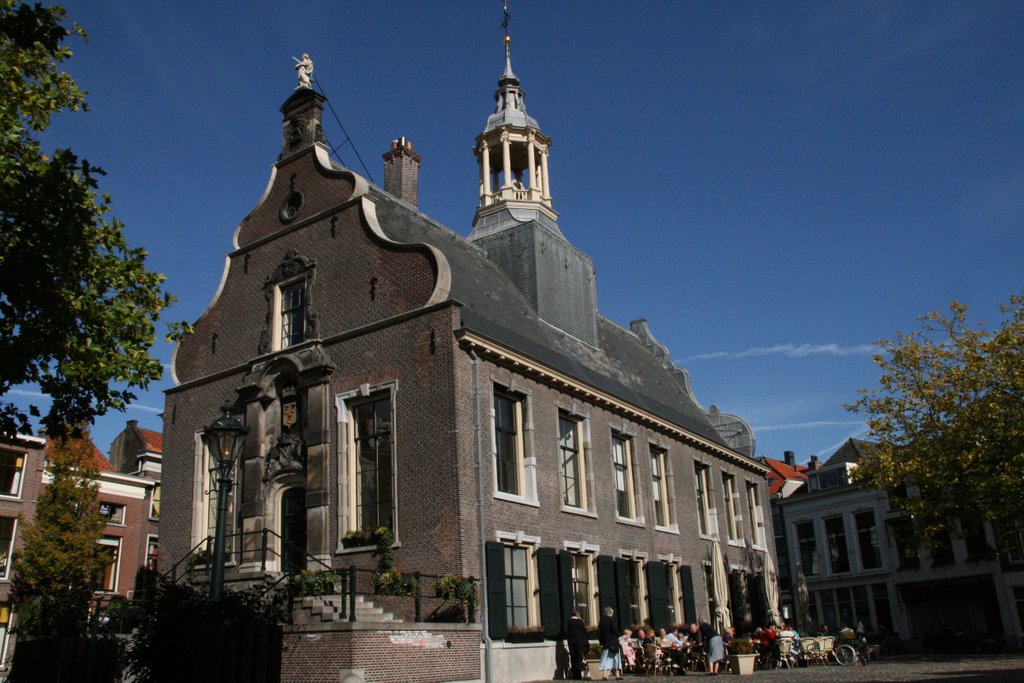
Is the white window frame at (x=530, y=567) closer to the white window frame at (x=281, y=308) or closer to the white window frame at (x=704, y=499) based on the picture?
the white window frame at (x=281, y=308)

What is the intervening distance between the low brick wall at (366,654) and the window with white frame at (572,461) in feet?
22.9

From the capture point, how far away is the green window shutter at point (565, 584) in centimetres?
2128

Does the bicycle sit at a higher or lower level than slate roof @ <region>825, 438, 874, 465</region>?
lower

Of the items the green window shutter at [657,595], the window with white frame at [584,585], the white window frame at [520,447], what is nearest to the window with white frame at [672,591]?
the green window shutter at [657,595]

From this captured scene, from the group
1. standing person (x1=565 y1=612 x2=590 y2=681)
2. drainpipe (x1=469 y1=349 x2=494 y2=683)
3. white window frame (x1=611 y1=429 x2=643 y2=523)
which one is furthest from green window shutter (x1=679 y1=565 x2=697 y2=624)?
drainpipe (x1=469 y1=349 x2=494 y2=683)

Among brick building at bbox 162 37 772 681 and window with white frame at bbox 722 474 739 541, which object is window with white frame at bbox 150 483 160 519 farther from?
window with white frame at bbox 722 474 739 541

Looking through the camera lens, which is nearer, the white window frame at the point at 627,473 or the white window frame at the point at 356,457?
the white window frame at the point at 356,457

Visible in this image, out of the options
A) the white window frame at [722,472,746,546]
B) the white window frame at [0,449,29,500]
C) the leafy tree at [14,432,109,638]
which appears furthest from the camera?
the white window frame at [0,449,29,500]

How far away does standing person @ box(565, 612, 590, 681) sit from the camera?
65.7 feet

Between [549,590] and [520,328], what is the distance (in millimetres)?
7124

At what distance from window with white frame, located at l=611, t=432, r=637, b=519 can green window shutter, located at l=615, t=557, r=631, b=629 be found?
1.70 m

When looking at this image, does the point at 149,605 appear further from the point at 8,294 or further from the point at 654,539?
the point at 654,539

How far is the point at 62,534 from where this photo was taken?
32.2 meters

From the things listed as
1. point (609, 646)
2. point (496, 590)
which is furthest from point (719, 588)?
point (496, 590)
